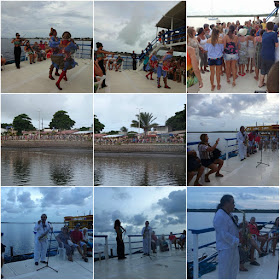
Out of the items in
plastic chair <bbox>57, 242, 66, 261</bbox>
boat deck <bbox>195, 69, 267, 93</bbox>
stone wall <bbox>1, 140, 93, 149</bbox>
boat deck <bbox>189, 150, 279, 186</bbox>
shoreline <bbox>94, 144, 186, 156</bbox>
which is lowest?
plastic chair <bbox>57, 242, 66, 261</bbox>

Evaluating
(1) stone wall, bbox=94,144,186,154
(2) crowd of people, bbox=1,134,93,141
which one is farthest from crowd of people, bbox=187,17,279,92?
(2) crowd of people, bbox=1,134,93,141

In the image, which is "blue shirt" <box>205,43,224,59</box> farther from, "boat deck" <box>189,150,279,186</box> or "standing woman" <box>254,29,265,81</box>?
"boat deck" <box>189,150,279,186</box>

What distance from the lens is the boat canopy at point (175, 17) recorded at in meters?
4.07

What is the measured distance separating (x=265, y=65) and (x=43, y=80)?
8.75ft

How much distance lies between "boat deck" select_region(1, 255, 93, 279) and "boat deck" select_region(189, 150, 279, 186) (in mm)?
1620

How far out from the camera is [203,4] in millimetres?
4156

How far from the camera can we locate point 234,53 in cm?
414

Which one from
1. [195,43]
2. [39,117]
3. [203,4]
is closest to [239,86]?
[195,43]

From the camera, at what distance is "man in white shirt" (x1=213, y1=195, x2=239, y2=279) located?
139 inches

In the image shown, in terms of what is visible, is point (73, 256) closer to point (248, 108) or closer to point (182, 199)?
point (182, 199)

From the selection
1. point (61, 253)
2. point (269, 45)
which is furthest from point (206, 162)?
point (61, 253)

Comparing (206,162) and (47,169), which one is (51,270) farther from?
(206,162)

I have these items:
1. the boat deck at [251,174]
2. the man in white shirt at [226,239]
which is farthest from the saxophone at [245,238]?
the boat deck at [251,174]

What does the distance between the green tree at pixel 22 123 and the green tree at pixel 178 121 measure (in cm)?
169
